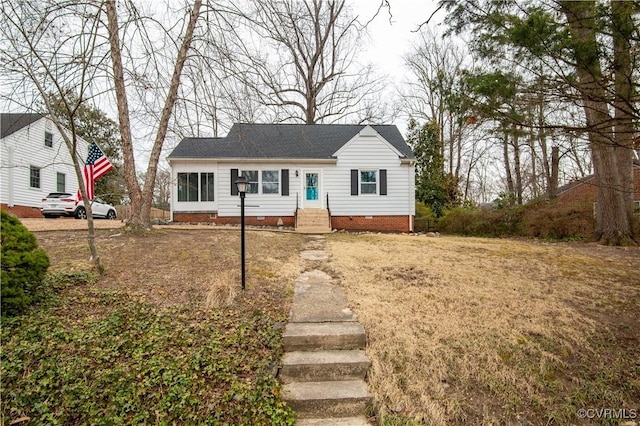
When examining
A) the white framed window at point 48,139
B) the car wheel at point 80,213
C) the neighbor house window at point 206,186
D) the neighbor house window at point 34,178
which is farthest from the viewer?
the white framed window at point 48,139

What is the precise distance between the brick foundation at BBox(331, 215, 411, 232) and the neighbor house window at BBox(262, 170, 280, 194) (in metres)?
2.89

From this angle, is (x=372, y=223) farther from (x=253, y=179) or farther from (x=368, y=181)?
(x=253, y=179)

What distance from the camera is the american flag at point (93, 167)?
5.39 metres

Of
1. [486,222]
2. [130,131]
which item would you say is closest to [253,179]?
[130,131]

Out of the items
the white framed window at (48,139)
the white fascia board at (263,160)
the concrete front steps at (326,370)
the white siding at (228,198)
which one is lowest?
the concrete front steps at (326,370)

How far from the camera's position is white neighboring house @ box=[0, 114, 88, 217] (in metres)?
15.6

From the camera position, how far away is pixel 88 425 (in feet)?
8.14

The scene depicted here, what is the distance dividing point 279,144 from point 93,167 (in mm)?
10145

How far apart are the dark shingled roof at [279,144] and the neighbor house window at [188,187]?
0.89m

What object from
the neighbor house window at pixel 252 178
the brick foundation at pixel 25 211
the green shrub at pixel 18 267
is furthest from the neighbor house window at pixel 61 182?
the green shrub at pixel 18 267

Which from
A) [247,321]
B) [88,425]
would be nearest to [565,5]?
[247,321]

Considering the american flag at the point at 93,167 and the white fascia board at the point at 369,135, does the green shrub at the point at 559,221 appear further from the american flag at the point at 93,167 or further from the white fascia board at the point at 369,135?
the american flag at the point at 93,167

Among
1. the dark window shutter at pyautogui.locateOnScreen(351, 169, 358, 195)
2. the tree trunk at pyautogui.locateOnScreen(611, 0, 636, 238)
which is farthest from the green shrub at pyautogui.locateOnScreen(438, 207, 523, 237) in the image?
the tree trunk at pyautogui.locateOnScreen(611, 0, 636, 238)

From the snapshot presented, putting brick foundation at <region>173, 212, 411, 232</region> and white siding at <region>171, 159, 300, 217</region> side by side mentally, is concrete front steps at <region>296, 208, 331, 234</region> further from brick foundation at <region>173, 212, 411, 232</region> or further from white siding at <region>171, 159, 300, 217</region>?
white siding at <region>171, 159, 300, 217</region>
